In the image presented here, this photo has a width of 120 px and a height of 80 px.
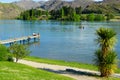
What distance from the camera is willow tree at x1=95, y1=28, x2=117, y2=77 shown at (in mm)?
30672

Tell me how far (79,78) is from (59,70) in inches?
215

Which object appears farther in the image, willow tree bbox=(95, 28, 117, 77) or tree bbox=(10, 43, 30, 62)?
tree bbox=(10, 43, 30, 62)

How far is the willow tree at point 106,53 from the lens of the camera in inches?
1208

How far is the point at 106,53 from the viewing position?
102ft

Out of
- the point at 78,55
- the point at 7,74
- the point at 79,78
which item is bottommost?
the point at 78,55

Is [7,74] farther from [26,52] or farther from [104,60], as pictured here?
[26,52]

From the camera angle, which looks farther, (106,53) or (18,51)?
(18,51)

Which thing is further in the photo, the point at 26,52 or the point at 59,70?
the point at 26,52

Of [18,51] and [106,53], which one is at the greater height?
[106,53]

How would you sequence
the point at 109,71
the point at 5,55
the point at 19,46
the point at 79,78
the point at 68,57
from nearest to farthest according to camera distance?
the point at 79,78, the point at 109,71, the point at 5,55, the point at 19,46, the point at 68,57

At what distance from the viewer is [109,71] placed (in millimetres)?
30672

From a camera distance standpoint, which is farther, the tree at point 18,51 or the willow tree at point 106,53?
the tree at point 18,51

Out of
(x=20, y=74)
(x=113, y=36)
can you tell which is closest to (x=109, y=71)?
(x=113, y=36)

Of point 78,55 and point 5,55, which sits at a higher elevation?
point 5,55
